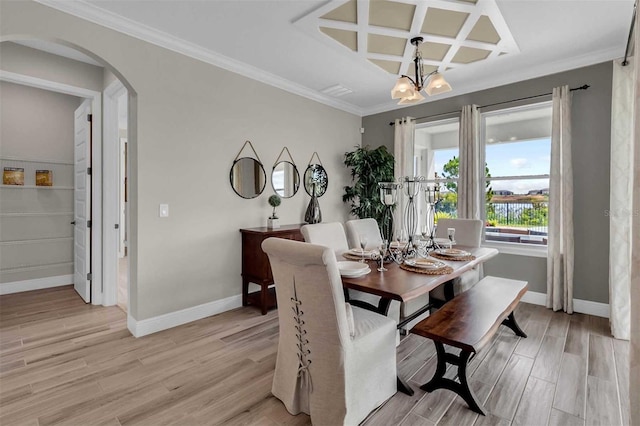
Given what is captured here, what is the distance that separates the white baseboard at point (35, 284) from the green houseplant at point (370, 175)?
4.45 metres

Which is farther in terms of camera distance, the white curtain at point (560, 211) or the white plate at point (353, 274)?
the white curtain at point (560, 211)

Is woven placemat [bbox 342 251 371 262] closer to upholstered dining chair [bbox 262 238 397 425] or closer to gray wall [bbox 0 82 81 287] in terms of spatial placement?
upholstered dining chair [bbox 262 238 397 425]

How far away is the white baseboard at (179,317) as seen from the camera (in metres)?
2.87

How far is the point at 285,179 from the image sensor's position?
13.5 feet

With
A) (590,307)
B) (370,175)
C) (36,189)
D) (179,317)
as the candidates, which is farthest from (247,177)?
(590,307)

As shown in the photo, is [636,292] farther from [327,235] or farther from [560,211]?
[560,211]

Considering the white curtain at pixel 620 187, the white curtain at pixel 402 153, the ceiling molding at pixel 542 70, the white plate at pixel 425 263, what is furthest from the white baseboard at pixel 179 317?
the ceiling molding at pixel 542 70

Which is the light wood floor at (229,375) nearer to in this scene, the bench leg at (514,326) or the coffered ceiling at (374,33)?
the bench leg at (514,326)

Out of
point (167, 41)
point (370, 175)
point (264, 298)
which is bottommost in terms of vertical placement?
point (264, 298)

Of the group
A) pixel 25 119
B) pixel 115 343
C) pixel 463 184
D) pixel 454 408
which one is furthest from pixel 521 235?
pixel 25 119

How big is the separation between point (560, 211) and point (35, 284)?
22.1ft

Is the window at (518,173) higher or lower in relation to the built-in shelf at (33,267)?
higher

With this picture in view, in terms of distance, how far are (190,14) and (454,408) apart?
354 cm

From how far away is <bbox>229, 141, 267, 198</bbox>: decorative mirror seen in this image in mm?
3572
